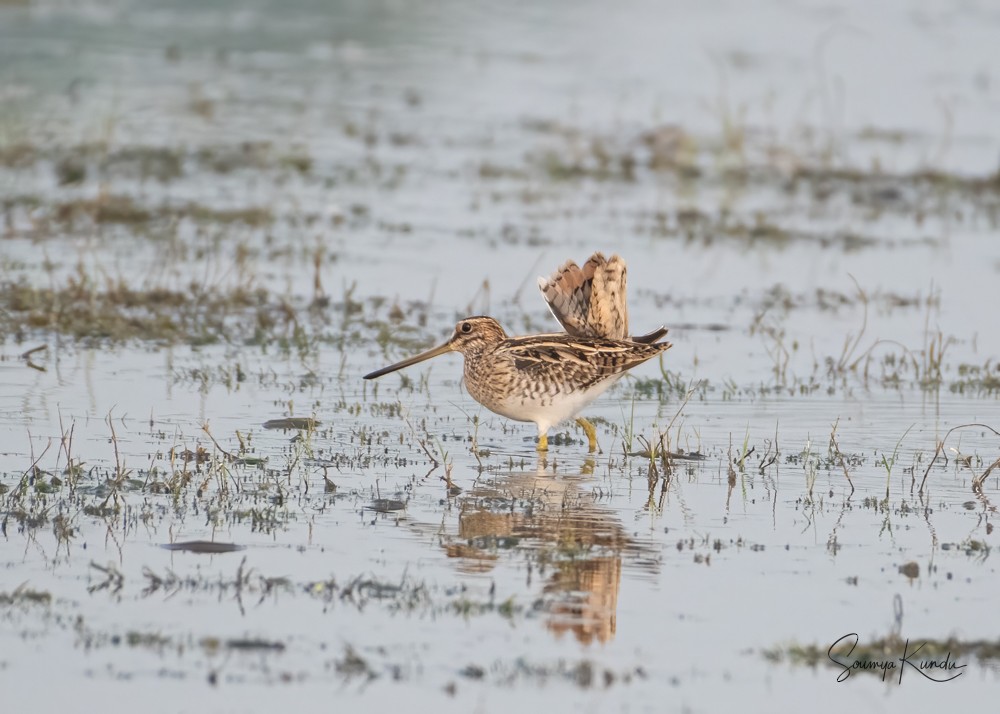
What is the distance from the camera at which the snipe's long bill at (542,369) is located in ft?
31.6

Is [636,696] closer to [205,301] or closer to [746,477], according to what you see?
[746,477]

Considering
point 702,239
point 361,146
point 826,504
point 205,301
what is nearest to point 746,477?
point 826,504

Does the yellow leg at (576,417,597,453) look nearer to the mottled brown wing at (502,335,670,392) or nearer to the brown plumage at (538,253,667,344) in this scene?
the mottled brown wing at (502,335,670,392)

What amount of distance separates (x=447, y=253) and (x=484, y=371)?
6730 millimetres

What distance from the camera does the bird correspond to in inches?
379

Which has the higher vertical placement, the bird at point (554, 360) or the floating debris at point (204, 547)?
the bird at point (554, 360)

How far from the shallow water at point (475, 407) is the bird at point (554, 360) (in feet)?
0.96

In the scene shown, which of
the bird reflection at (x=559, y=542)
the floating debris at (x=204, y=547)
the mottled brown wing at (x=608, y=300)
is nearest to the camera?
the bird reflection at (x=559, y=542)

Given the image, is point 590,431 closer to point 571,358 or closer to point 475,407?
point 571,358

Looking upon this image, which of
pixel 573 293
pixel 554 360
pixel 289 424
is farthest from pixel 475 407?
pixel 289 424

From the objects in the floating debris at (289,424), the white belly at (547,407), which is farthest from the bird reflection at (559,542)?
the floating debris at (289,424)

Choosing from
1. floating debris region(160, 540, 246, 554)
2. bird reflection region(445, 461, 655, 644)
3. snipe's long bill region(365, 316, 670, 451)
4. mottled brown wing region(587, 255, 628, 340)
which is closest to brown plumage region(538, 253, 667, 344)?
mottled brown wing region(587, 255, 628, 340)

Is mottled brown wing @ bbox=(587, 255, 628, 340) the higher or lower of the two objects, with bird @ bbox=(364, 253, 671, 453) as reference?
higher

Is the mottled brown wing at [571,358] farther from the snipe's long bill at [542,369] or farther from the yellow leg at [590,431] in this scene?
the yellow leg at [590,431]
